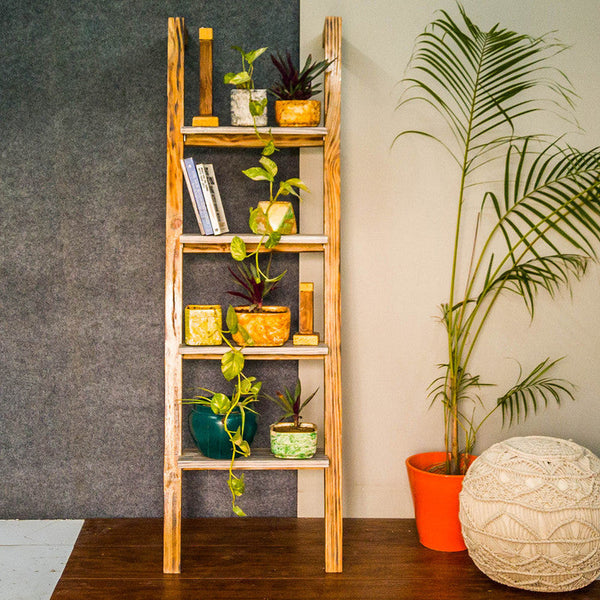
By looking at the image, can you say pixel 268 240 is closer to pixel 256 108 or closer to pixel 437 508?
pixel 256 108

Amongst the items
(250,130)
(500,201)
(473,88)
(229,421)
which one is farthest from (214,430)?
(473,88)

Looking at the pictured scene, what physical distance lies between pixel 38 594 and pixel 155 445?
0.68 m

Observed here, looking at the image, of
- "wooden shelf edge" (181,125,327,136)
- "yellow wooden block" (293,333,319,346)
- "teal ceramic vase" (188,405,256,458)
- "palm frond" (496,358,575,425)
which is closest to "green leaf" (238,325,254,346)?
"yellow wooden block" (293,333,319,346)

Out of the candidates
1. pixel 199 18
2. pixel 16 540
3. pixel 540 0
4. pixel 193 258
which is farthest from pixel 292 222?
pixel 16 540

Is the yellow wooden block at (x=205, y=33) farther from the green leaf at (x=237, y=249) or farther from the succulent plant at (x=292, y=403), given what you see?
the succulent plant at (x=292, y=403)

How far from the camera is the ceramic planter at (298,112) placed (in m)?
2.09

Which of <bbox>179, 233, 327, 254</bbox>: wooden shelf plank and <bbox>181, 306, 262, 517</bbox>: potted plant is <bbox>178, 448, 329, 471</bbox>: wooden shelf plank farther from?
<bbox>179, 233, 327, 254</bbox>: wooden shelf plank

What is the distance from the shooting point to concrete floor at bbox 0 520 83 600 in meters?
1.92

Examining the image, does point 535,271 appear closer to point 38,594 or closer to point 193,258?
point 193,258

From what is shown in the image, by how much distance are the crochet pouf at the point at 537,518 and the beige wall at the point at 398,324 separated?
0.53m

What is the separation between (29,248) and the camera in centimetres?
245

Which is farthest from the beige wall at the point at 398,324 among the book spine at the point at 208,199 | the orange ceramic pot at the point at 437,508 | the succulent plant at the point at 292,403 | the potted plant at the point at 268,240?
the book spine at the point at 208,199

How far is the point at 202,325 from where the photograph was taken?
81.7 inches

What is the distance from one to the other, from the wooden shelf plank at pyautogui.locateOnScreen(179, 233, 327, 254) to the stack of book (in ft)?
0.09
